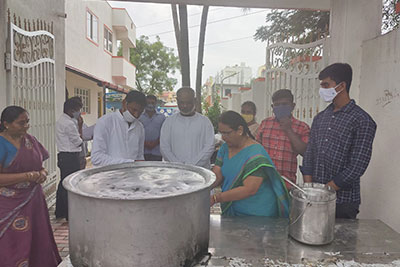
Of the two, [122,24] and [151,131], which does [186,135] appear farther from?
[122,24]

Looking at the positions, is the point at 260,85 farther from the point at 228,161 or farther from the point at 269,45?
the point at 228,161

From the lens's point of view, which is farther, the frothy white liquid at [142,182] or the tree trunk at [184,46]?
the tree trunk at [184,46]

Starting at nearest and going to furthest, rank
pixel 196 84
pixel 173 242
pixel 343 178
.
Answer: pixel 173 242, pixel 343 178, pixel 196 84

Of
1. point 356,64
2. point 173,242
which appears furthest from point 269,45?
point 173,242

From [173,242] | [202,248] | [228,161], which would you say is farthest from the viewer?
[228,161]

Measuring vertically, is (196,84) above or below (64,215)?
above

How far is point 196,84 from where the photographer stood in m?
7.52

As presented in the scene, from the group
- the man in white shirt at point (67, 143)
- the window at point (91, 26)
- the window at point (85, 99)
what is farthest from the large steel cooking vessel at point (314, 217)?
the window at point (91, 26)

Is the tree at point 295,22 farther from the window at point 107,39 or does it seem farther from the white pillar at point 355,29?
the window at point 107,39

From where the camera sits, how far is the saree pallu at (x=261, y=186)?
1889 millimetres

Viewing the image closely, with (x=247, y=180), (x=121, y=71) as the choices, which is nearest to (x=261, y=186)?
(x=247, y=180)

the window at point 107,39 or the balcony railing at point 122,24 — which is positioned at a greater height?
the balcony railing at point 122,24

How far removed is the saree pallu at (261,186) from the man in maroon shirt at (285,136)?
3.00 feet

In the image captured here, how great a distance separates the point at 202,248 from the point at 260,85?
312 inches
